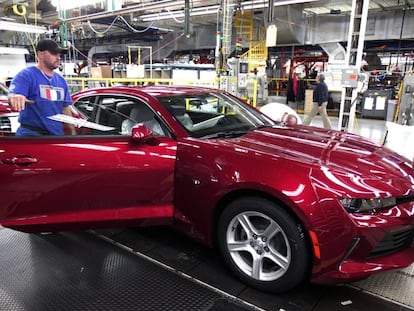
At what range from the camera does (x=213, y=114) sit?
311 cm

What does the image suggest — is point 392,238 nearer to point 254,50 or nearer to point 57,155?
point 57,155

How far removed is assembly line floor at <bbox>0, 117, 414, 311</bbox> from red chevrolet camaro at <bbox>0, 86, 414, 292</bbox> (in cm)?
20

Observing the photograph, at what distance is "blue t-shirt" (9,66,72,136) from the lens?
2.56m

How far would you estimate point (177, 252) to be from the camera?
107 inches

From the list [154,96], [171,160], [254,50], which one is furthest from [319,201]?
[254,50]

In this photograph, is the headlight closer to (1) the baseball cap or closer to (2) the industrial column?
(1) the baseball cap

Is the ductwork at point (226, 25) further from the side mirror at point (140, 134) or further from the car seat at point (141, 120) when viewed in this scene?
the side mirror at point (140, 134)

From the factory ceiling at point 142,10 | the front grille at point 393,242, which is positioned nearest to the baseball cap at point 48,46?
the front grille at point 393,242

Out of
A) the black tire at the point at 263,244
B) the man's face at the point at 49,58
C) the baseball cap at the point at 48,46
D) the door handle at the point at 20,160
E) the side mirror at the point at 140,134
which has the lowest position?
the black tire at the point at 263,244

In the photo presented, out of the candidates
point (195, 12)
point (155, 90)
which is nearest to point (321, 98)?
point (195, 12)

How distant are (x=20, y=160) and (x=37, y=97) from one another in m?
0.63

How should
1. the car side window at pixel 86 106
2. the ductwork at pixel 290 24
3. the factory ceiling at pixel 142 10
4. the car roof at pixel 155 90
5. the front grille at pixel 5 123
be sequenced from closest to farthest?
the car roof at pixel 155 90
the car side window at pixel 86 106
the front grille at pixel 5 123
the factory ceiling at pixel 142 10
the ductwork at pixel 290 24

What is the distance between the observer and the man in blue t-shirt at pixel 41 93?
2.56 metres

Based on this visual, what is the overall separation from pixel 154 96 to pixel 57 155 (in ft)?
2.95
